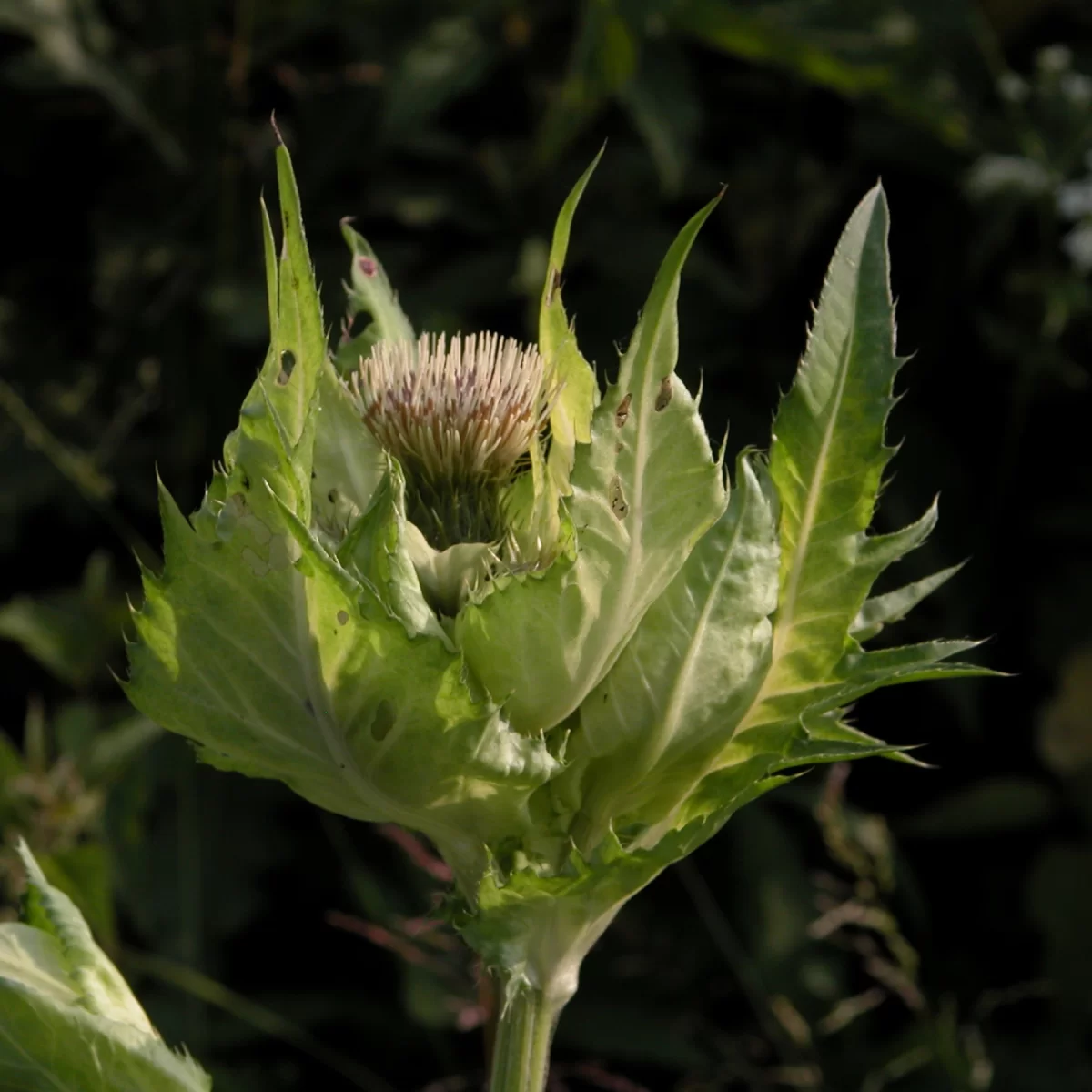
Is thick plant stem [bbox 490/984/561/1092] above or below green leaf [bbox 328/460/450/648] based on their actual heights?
below

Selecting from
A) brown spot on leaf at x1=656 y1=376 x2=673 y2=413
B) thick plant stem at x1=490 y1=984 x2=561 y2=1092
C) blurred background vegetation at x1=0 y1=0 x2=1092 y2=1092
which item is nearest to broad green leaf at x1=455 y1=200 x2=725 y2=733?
brown spot on leaf at x1=656 y1=376 x2=673 y2=413

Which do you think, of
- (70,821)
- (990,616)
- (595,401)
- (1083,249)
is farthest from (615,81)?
(595,401)

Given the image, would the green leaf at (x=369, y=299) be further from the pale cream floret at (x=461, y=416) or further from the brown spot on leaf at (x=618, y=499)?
the brown spot on leaf at (x=618, y=499)

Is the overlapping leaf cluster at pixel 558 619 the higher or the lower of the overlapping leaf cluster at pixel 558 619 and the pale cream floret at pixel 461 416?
the lower

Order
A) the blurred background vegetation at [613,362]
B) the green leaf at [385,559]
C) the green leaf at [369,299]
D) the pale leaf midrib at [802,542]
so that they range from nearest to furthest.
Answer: the green leaf at [385,559], the pale leaf midrib at [802,542], the green leaf at [369,299], the blurred background vegetation at [613,362]

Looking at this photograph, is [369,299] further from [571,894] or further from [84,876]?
[84,876]

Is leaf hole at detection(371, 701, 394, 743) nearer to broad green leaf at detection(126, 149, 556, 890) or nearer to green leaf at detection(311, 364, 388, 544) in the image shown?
broad green leaf at detection(126, 149, 556, 890)

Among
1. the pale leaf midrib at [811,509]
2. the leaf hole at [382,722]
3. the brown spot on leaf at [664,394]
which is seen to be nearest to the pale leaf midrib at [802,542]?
the pale leaf midrib at [811,509]

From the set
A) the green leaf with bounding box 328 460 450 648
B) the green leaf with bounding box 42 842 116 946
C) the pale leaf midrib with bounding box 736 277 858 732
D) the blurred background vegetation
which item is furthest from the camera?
the blurred background vegetation
